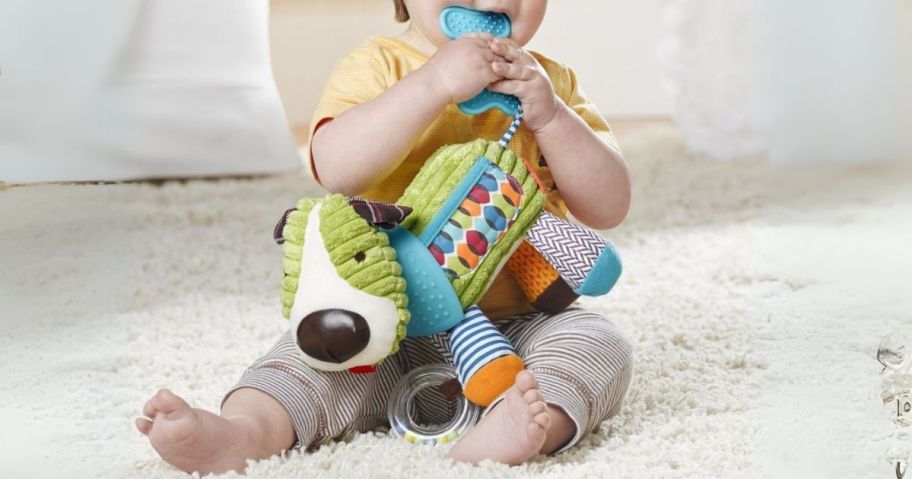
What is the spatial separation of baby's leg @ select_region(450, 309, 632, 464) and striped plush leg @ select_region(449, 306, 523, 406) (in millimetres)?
15

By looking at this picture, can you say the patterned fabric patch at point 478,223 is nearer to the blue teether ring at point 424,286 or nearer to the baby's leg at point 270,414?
the blue teether ring at point 424,286

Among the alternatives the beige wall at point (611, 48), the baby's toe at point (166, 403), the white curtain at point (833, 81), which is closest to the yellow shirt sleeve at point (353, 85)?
the baby's toe at point (166, 403)

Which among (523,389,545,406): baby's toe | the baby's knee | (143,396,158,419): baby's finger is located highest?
(523,389,545,406): baby's toe

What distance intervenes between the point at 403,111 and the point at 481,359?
173 millimetres

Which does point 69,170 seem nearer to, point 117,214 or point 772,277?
point 117,214

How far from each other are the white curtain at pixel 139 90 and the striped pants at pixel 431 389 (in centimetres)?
A: 36

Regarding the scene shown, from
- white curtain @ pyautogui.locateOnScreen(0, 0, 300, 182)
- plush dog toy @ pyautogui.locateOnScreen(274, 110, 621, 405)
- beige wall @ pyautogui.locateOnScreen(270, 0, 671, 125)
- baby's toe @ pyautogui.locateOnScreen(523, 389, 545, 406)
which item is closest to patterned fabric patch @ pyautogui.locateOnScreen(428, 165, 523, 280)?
plush dog toy @ pyautogui.locateOnScreen(274, 110, 621, 405)

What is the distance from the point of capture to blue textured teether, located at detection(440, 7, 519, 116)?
2.34 feet

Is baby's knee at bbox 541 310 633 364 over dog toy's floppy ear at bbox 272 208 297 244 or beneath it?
beneath

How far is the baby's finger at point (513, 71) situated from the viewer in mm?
699

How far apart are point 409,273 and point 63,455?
0.27 m

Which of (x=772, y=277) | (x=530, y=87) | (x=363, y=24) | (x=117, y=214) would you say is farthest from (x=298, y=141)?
(x=530, y=87)

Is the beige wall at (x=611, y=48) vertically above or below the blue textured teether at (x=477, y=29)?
below

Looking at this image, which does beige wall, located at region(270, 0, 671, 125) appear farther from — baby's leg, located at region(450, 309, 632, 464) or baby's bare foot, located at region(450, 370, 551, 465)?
baby's bare foot, located at region(450, 370, 551, 465)
